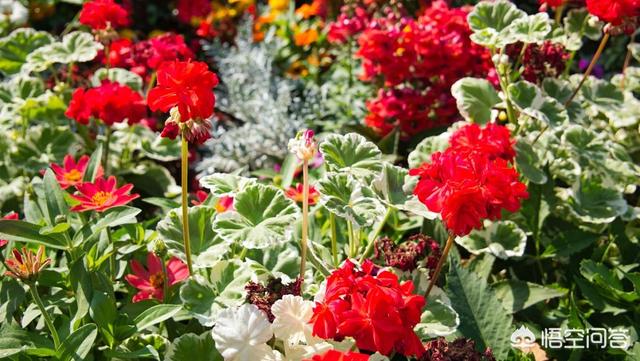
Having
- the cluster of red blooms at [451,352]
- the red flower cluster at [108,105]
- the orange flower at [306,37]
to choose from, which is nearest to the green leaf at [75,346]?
the cluster of red blooms at [451,352]

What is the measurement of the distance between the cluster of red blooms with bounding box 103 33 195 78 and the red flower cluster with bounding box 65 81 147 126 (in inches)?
15.4

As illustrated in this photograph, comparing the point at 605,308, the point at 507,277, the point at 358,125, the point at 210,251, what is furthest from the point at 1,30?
the point at 605,308

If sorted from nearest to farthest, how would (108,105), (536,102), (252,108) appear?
1. (536,102)
2. (108,105)
3. (252,108)

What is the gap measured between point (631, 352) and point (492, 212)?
489 mm

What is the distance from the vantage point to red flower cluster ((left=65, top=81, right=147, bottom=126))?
6.48 ft

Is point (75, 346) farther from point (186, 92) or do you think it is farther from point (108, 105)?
point (108, 105)

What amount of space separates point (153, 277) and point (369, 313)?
643 mm

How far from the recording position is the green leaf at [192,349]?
132 cm

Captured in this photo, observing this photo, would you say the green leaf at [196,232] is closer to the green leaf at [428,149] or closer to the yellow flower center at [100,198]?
the yellow flower center at [100,198]

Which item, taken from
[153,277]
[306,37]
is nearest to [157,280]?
[153,277]

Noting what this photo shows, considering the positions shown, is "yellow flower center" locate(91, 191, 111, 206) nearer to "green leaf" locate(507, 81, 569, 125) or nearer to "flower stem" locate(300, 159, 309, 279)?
"flower stem" locate(300, 159, 309, 279)

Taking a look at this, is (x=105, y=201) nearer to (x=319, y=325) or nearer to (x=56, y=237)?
(x=56, y=237)

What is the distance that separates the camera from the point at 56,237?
1.45m

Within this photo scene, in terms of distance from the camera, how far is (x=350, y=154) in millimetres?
1555
